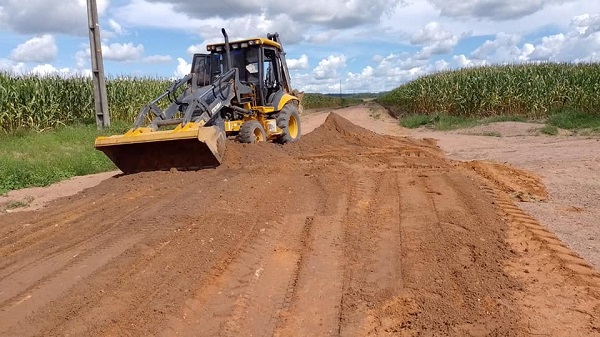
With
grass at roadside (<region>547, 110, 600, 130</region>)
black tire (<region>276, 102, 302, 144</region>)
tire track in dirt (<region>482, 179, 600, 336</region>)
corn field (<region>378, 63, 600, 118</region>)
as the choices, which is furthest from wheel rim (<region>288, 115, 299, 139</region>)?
corn field (<region>378, 63, 600, 118</region>)

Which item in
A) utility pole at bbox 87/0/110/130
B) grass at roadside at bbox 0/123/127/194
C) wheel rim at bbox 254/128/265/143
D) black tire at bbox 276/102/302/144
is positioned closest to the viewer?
grass at roadside at bbox 0/123/127/194

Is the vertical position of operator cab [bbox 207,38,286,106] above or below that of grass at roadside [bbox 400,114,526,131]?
above

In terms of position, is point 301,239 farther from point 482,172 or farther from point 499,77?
point 499,77

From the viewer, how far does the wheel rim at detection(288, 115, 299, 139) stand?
47.6 ft

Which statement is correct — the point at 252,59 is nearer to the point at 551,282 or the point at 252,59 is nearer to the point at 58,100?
the point at 58,100

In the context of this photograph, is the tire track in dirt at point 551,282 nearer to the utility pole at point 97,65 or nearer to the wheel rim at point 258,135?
Result: the wheel rim at point 258,135

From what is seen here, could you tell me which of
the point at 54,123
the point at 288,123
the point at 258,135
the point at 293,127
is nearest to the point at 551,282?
the point at 258,135

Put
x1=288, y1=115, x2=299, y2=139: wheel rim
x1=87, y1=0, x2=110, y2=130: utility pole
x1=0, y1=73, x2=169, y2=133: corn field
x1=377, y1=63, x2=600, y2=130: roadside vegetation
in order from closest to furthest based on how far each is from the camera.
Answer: x1=288, y1=115, x2=299, y2=139: wheel rim
x1=0, y1=73, x2=169, y2=133: corn field
x1=87, y1=0, x2=110, y2=130: utility pole
x1=377, y1=63, x2=600, y2=130: roadside vegetation

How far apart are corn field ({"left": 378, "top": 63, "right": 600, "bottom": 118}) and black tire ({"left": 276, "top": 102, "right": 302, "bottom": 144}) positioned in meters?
12.0

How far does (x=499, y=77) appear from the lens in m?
24.3

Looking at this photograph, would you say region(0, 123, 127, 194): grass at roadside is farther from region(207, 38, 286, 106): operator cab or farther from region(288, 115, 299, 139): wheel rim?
region(288, 115, 299, 139): wheel rim

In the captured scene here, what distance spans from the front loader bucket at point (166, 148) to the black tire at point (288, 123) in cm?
315

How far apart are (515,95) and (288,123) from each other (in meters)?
13.3

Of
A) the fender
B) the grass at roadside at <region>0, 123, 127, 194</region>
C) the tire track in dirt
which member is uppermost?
the fender
